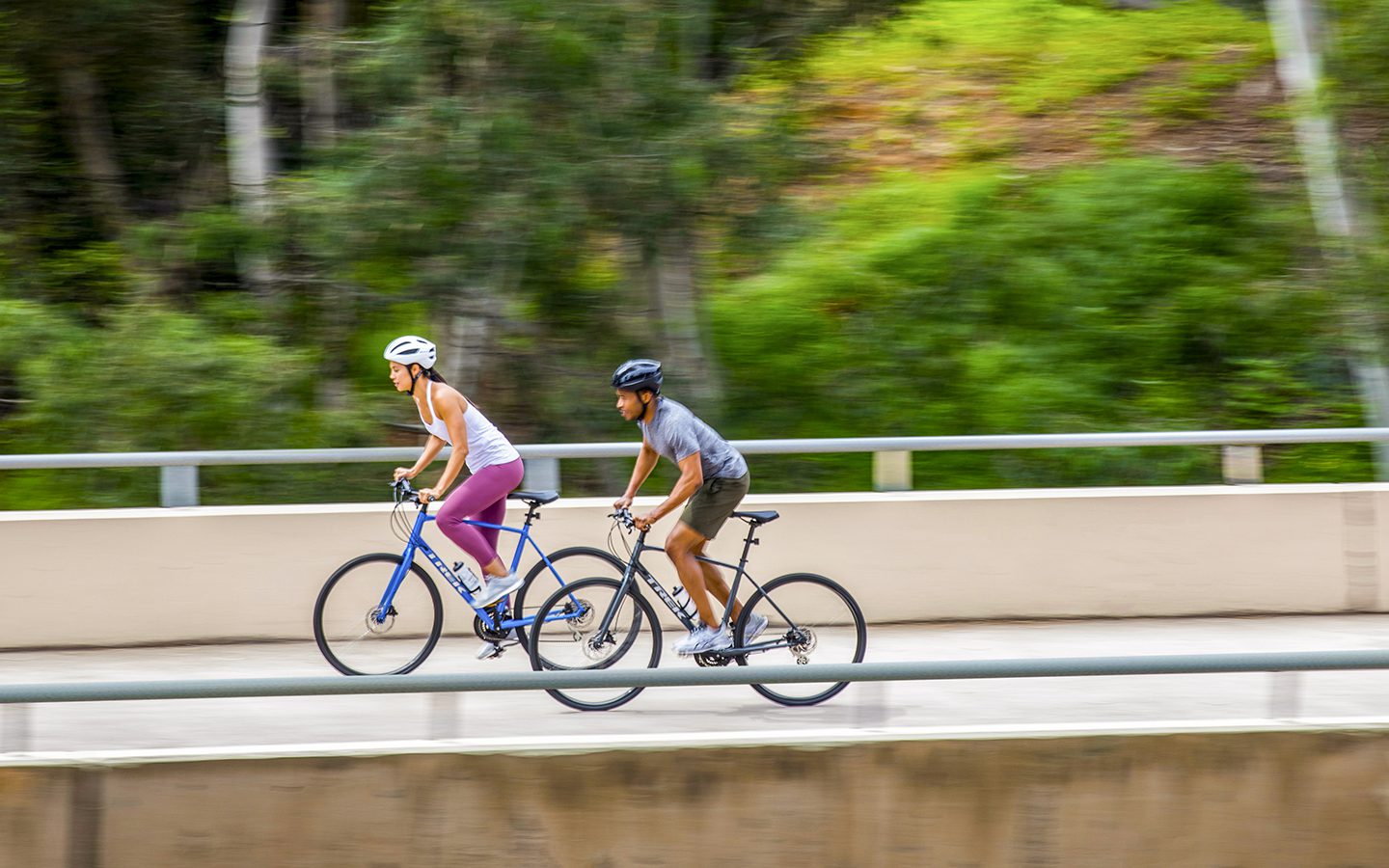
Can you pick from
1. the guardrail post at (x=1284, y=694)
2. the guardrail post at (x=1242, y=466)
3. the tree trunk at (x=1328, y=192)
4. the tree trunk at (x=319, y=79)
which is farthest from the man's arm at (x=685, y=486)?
the tree trunk at (x=1328, y=192)

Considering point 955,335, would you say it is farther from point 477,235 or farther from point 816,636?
point 816,636

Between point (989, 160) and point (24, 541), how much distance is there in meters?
12.4

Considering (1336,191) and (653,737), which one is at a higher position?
(1336,191)

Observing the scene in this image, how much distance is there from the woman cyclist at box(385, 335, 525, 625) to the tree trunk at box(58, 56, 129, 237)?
8.22 meters

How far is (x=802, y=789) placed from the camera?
6074mm

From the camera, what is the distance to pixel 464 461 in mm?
7793

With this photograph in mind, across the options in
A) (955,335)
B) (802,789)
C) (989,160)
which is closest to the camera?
(802,789)

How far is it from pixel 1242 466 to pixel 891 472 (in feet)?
7.72

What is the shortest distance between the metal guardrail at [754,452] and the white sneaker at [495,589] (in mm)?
1403

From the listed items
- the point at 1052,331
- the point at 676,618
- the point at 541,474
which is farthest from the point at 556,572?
the point at 1052,331

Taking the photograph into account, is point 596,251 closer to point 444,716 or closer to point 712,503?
point 712,503

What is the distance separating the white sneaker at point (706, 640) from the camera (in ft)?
24.1

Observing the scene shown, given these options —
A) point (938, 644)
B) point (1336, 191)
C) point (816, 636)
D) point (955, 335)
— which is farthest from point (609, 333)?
point (1336, 191)

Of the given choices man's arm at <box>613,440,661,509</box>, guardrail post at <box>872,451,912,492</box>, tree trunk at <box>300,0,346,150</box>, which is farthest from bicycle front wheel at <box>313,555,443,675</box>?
tree trunk at <box>300,0,346,150</box>
